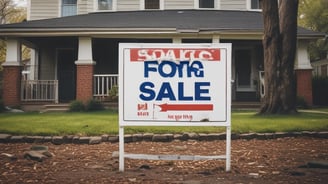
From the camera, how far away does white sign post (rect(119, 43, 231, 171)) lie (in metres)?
4.40

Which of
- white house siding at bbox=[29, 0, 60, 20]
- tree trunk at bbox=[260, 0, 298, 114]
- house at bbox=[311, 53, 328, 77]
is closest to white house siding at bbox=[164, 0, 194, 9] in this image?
white house siding at bbox=[29, 0, 60, 20]

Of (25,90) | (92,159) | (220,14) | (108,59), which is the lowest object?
(92,159)

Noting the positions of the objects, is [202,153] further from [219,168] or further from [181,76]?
[181,76]

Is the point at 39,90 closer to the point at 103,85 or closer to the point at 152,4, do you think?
the point at 103,85

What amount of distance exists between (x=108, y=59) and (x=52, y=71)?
312cm

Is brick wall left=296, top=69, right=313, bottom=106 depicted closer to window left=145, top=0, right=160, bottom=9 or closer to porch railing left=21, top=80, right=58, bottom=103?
window left=145, top=0, right=160, bottom=9

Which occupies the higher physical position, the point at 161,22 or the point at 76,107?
the point at 161,22

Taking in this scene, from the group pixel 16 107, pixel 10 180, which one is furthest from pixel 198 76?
pixel 16 107

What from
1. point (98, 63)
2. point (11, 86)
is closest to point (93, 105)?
point (11, 86)

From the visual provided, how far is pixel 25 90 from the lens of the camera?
49.2 ft

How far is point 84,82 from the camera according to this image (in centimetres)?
1387

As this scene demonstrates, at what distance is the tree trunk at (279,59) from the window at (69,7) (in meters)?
12.2

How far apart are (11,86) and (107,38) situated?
4.68m

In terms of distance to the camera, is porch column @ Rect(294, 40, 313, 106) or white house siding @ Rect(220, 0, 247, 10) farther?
white house siding @ Rect(220, 0, 247, 10)
